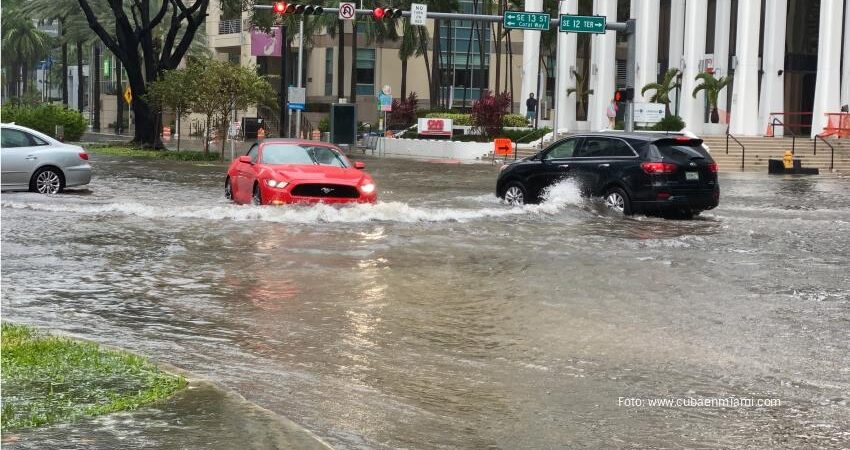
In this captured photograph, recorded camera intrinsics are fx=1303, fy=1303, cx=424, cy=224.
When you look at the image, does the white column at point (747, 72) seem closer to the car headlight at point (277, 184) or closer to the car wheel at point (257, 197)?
the car wheel at point (257, 197)

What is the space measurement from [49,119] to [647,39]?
29.7 meters

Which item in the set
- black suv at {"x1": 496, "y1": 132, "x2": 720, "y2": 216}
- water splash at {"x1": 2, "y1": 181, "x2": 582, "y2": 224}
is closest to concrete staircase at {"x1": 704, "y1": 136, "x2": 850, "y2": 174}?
black suv at {"x1": 496, "y1": 132, "x2": 720, "y2": 216}

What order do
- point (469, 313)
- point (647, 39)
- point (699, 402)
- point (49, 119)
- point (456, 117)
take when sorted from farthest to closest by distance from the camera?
point (456, 117) → point (647, 39) → point (49, 119) → point (469, 313) → point (699, 402)

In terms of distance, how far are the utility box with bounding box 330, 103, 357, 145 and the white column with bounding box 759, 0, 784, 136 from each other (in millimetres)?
20144

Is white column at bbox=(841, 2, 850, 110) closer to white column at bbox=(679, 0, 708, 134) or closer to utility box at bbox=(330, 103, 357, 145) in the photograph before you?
white column at bbox=(679, 0, 708, 134)

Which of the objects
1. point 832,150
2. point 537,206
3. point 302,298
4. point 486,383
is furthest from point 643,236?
point 832,150

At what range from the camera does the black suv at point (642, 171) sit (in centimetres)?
2386

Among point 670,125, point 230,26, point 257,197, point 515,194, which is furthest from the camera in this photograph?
point 230,26

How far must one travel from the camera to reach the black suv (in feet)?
78.3

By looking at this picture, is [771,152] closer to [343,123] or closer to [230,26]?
[343,123]

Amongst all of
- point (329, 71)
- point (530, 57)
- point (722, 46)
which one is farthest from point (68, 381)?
point (329, 71)

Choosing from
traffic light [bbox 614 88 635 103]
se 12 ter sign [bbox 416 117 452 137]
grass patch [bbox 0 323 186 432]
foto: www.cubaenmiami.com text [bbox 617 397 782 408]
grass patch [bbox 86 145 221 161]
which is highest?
traffic light [bbox 614 88 635 103]

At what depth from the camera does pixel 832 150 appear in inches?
2018

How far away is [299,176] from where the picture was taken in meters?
22.4
